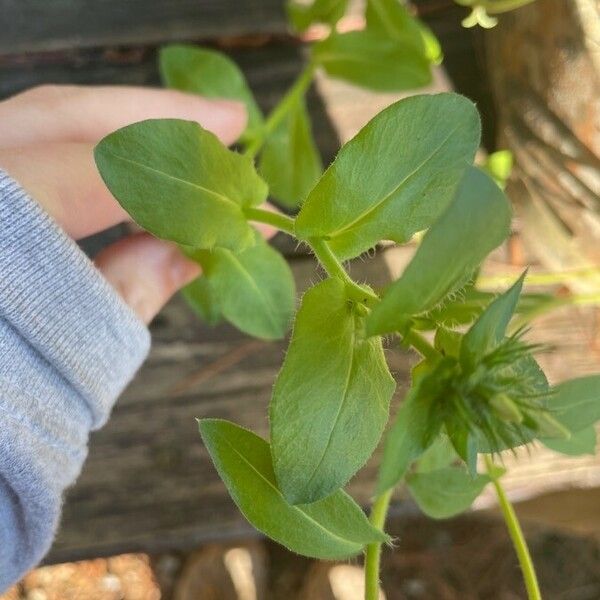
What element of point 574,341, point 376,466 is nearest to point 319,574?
point 376,466

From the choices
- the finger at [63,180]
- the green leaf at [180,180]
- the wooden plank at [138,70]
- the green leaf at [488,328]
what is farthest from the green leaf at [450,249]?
the wooden plank at [138,70]

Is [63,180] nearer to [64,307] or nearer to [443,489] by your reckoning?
[64,307]

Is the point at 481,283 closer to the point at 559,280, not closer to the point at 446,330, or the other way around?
the point at 559,280

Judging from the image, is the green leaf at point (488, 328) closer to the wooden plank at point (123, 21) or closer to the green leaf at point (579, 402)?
the green leaf at point (579, 402)

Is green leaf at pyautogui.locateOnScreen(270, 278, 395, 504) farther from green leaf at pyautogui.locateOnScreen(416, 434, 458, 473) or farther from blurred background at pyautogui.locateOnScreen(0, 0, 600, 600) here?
blurred background at pyautogui.locateOnScreen(0, 0, 600, 600)

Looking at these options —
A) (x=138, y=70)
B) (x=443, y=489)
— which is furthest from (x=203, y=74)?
(x=443, y=489)

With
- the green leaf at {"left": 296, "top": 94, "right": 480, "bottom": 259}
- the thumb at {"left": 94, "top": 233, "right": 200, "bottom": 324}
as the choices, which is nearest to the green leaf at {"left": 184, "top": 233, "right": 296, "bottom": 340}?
the thumb at {"left": 94, "top": 233, "right": 200, "bottom": 324}
